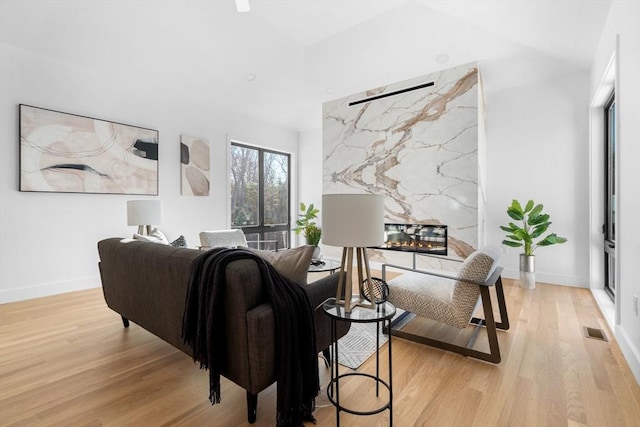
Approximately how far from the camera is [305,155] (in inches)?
275

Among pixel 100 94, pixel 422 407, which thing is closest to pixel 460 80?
pixel 422 407

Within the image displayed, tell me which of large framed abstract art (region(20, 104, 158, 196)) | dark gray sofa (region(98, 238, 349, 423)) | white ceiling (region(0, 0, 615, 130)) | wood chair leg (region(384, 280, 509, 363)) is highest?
white ceiling (region(0, 0, 615, 130))

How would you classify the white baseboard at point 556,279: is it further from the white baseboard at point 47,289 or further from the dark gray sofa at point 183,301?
the white baseboard at point 47,289

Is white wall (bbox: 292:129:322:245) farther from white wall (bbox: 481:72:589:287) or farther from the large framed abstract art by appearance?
white wall (bbox: 481:72:589:287)

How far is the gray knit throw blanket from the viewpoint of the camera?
1.52 metres

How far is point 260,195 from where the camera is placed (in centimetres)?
642

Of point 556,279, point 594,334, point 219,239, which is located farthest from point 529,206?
point 219,239

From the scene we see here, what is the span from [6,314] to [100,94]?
2716 millimetres

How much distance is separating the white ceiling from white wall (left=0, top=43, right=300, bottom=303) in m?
0.15

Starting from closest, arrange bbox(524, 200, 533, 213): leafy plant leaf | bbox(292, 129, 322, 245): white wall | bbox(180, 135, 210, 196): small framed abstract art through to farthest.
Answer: bbox(524, 200, 533, 213): leafy plant leaf < bbox(180, 135, 210, 196): small framed abstract art < bbox(292, 129, 322, 245): white wall

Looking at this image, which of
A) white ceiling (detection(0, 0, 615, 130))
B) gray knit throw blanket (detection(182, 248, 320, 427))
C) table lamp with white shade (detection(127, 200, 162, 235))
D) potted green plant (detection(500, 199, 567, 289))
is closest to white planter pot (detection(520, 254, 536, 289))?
potted green plant (detection(500, 199, 567, 289))

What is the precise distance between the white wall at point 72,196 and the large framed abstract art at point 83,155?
0.10 metres

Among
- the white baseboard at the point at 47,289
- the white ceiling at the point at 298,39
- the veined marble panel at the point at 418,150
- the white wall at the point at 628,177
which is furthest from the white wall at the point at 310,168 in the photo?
the white wall at the point at 628,177

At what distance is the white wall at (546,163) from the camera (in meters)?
4.14
